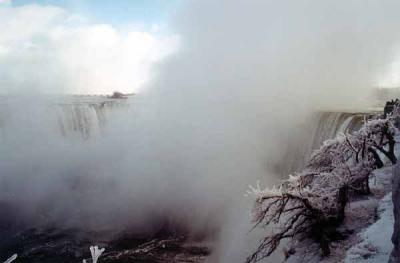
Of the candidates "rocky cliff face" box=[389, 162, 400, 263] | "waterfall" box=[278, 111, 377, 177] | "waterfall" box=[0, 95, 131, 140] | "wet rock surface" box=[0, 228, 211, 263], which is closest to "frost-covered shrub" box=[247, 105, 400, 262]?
"rocky cliff face" box=[389, 162, 400, 263]

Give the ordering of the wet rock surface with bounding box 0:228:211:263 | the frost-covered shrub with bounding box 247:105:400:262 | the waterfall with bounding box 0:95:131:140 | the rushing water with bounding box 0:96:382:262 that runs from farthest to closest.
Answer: the waterfall with bounding box 0:95:131:140 < the rushing water with bounding box 0:96:382:262 < the wet rock surface with bounding box 0:228:211:263 < the frost-covered shrub with bounding box 247:105:400:262

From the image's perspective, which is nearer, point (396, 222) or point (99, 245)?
point (396, 222)

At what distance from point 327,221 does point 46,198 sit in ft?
58.9

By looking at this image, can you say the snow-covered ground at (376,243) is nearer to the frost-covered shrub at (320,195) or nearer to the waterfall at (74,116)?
the frost-covered shrub at (320,195)

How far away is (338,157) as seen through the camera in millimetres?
9531

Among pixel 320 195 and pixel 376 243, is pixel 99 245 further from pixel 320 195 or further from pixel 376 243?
pixel 376 243

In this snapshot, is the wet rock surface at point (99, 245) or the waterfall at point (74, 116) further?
the waterfall at point (74, 116)

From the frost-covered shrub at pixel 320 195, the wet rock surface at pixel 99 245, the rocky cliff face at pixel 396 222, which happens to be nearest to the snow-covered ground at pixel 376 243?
the frost-covered shrub at pixel 320 195

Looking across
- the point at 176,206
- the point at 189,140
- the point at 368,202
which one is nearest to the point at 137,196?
the point at 176,206

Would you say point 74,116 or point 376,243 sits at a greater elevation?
point 74,116

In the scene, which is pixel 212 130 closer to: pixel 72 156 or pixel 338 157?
pixel 72 156

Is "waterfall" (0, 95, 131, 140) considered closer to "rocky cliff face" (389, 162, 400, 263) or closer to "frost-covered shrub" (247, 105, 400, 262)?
"frost-covered shrub" (247, 105, 400, 262)

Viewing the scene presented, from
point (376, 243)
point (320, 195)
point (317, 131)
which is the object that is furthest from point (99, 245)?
point (376, 243)

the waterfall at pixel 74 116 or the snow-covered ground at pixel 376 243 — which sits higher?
the waterfall at pixel 74 116
